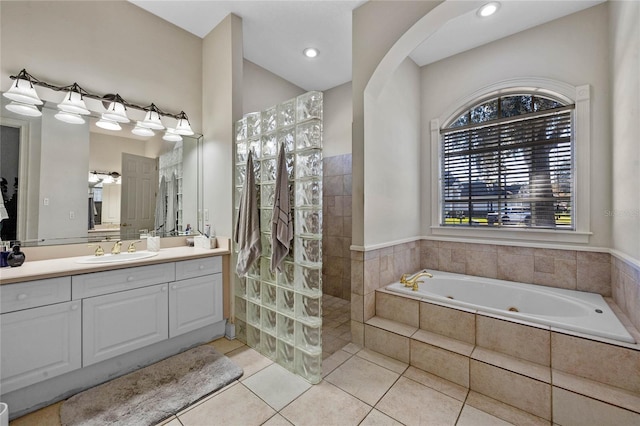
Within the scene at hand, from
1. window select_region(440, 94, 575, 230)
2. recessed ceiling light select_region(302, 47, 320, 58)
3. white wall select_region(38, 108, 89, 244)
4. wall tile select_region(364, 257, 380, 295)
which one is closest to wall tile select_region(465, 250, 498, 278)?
window select_region(440, 94, 575, 230)

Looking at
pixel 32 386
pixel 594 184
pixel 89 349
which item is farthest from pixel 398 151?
pixel 32 386

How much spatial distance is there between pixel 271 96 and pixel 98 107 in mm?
1848

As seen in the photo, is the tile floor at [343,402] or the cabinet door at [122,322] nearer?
the tile floor at [343,402]

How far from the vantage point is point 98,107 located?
7.40ft

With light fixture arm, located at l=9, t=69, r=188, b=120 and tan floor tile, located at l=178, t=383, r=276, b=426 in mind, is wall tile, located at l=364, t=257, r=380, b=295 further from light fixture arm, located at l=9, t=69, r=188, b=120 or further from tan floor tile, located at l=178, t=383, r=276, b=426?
light fixture arm, located at l=9, t=69, r=188, b=120

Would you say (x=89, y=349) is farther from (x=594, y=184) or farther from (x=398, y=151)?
(x=594, y=184)

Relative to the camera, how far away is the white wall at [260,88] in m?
3.15

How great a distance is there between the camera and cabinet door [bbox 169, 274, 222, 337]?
7.04 ft

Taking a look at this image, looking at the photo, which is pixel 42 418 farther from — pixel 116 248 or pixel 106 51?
pixel 106 51

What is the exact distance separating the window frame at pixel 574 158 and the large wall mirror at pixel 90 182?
8.93ft

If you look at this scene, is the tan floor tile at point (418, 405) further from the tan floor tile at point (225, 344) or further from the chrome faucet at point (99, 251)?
the chrome faucet at point (99, 251)

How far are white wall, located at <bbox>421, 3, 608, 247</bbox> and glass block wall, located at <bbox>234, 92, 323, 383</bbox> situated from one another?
82.4 inches

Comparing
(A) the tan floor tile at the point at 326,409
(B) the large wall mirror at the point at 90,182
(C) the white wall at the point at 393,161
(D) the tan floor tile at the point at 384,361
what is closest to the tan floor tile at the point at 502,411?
(D) the tan floor tile at the point at 384,361

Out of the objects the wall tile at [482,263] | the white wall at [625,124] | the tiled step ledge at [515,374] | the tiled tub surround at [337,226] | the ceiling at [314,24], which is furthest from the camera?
the tiled tub surround at [337,226]
